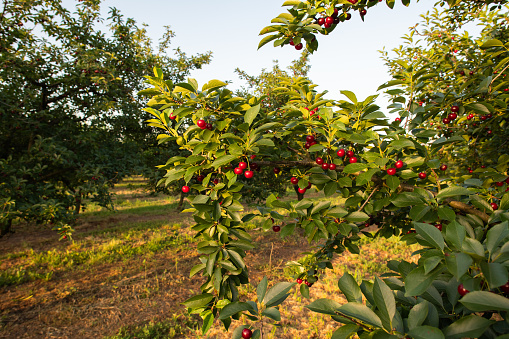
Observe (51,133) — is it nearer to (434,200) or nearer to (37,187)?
(37,187)

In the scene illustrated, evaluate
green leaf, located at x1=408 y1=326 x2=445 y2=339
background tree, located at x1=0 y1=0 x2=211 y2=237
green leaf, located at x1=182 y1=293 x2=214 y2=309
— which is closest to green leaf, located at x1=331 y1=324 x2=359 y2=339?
green leaf, located at x1=408 y1=326 x2=445 y2=339

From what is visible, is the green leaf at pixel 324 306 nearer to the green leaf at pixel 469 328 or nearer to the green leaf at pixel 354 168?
the green leaf at pixel 469 328

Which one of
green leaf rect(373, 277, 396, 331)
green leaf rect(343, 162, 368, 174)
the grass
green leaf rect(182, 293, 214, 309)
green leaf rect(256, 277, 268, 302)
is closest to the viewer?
green leaf rect(373, 277, 396, 331)

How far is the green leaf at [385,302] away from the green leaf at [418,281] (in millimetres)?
57

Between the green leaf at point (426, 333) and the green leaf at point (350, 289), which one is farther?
the green leaf at point (350, 289)

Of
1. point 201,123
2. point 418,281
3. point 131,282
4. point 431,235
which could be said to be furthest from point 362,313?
point 131,282

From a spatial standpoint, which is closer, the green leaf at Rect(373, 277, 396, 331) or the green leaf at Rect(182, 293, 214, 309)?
the green leaf at Rect(373, 277, 396, 331)

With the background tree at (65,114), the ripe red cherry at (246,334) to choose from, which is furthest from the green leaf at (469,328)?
the background tree at (65,114)

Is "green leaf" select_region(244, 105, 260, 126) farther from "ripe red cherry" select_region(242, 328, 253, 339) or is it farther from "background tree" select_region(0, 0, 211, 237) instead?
"background tree" select_region(0, 0, 211, 237)

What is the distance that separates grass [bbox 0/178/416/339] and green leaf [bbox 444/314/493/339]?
110cm

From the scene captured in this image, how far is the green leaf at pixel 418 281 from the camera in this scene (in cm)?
74

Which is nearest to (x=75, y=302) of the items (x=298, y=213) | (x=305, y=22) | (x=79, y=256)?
(x=79, y=256)

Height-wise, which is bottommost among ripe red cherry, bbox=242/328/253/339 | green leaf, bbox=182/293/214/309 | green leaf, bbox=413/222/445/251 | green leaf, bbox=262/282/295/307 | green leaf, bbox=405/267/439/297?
ripe red cherry, bbox=242/328/253/339

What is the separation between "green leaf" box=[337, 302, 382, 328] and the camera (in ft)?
2.34
